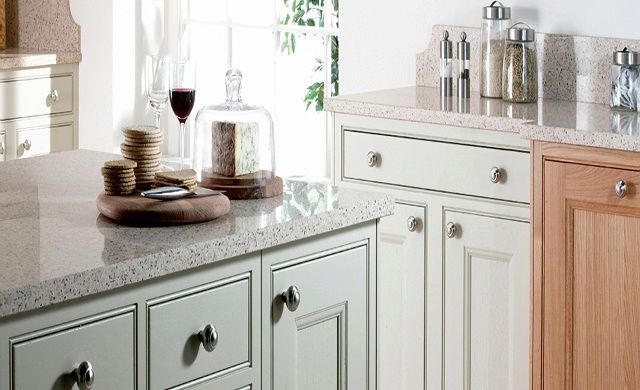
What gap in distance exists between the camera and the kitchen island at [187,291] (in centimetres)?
159

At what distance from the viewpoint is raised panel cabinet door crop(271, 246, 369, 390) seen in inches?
77.3

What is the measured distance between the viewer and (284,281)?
1953 mm

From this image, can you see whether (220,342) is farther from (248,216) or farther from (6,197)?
(6,197)

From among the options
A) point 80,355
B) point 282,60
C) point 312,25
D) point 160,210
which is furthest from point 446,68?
point 80,355

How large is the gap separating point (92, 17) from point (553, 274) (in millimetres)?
2652

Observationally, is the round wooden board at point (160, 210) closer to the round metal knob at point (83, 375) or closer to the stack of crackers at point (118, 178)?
the stack of crackers at point (118, 178)

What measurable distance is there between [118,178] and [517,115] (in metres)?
1.27

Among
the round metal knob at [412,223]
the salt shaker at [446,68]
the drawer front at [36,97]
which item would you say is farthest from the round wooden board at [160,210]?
the drawer front at [36,97]

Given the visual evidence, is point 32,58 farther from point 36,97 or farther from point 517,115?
point 517,115

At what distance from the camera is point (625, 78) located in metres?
3.00

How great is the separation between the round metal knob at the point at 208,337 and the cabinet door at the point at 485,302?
4.03 ft

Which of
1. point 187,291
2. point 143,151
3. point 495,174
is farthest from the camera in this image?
point 495,174

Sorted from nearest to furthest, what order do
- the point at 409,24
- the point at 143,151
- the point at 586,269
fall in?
the point at 143,151 → the point at 586,269 → the point at 409,24

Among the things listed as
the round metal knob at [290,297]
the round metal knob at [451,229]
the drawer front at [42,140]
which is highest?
the drawer front at [42,140]
